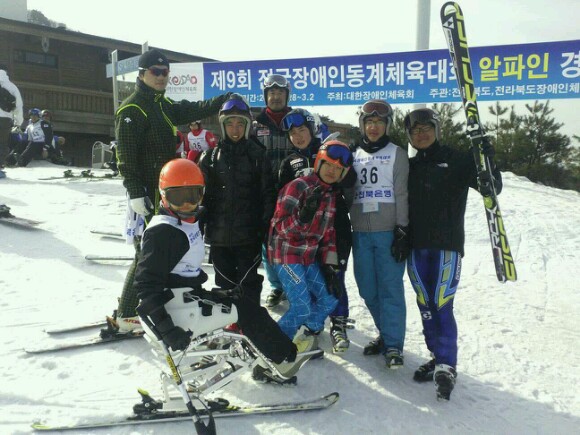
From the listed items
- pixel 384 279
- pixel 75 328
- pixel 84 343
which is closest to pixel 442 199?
pixel 384 279

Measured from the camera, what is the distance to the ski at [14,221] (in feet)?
24.0

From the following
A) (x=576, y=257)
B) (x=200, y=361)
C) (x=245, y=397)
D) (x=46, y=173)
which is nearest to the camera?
(x=245, y=397)

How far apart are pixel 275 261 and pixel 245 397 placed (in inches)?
36.2

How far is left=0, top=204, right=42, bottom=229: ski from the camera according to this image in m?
7.30

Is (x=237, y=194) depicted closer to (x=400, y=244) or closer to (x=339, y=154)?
(x=339, y=154)

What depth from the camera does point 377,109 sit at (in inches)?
137

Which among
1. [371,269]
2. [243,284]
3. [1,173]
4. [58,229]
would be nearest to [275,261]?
[243,284]

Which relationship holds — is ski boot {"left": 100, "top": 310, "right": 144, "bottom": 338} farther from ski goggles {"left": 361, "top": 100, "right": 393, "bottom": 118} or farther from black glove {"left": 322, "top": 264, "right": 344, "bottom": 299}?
ski goggles {"left": 361, "top": 100, "right": 393, "bottom": 118}

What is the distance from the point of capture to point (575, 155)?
786 inches

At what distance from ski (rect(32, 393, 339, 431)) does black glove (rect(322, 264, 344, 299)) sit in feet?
2.28

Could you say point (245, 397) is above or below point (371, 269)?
below

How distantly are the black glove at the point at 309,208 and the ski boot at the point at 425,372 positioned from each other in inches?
53.1

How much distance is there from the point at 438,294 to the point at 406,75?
24.0 feet

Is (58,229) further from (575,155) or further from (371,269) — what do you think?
(575,155)
